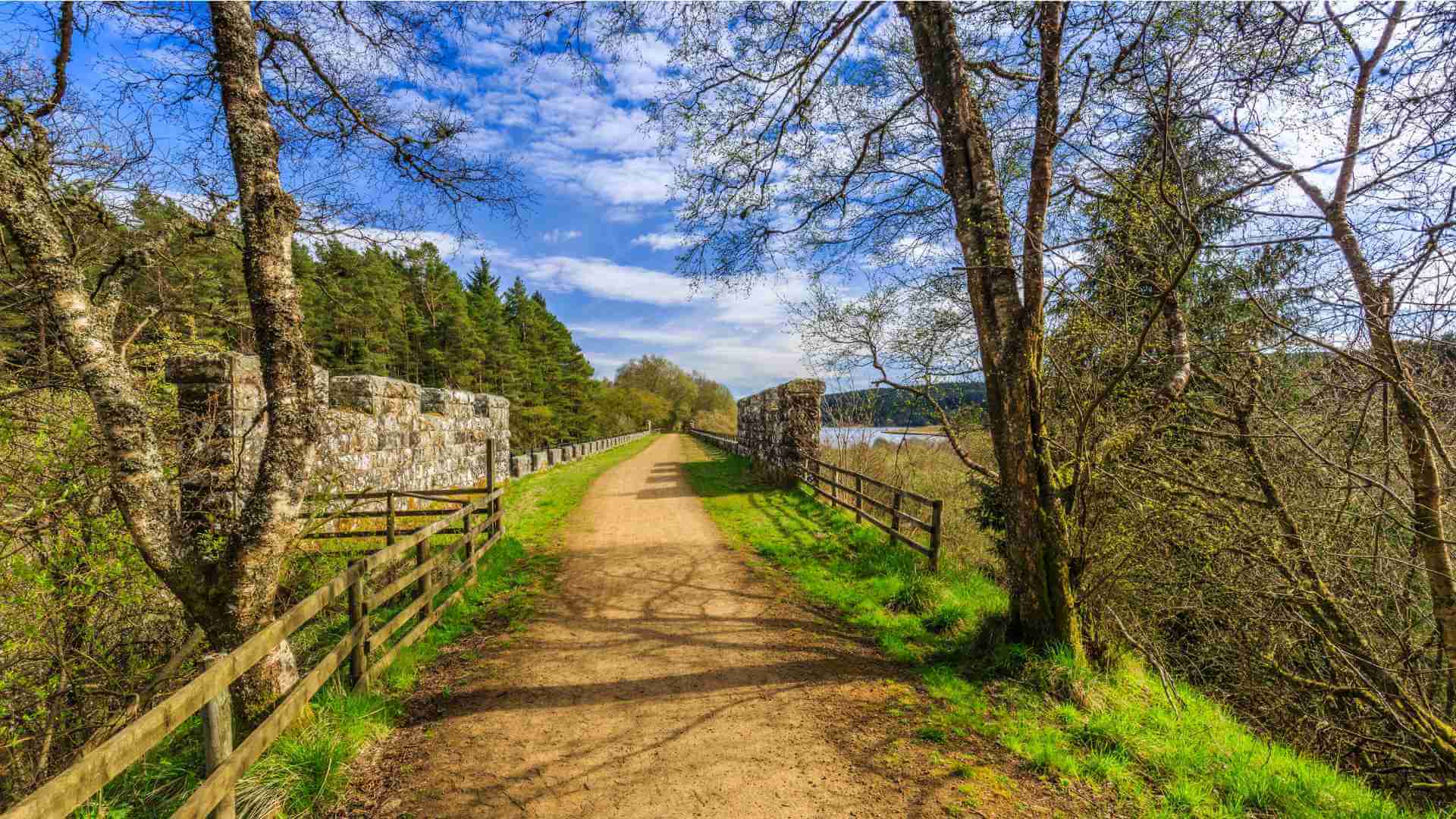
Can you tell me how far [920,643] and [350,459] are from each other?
8.16 m

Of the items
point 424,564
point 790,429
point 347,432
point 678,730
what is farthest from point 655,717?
point 790,429

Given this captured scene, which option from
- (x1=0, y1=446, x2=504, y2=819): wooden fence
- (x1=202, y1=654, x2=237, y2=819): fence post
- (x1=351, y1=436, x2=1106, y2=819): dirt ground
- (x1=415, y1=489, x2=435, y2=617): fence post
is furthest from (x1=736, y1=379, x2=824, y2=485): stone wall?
(x1=202, y1=654, x2=237, y2=819): fence post

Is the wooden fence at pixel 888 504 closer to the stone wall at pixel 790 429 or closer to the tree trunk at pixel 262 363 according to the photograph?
the stone wall at pixel 790 429

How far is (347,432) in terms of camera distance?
26.2 ft

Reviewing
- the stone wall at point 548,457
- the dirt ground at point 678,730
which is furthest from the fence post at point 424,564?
the stone wall at point 548,457

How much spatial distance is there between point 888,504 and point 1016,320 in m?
6.79

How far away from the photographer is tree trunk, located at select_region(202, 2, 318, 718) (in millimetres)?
3082

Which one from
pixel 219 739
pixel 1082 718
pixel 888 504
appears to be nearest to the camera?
pixel 219 739

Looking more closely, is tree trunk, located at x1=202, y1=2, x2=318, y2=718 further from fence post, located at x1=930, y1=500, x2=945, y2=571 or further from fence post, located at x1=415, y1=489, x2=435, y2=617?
fence post, located at x1=930, y1=500, x2=945, y2=571

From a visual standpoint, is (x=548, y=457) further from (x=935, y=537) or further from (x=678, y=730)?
(x=678, y=730)

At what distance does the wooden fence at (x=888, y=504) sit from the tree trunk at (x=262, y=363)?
20.6ft

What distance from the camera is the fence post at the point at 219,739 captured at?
235 cm

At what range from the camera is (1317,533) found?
185 inches

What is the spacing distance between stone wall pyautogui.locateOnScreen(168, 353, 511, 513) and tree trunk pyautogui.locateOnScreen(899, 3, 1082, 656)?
509 cm
